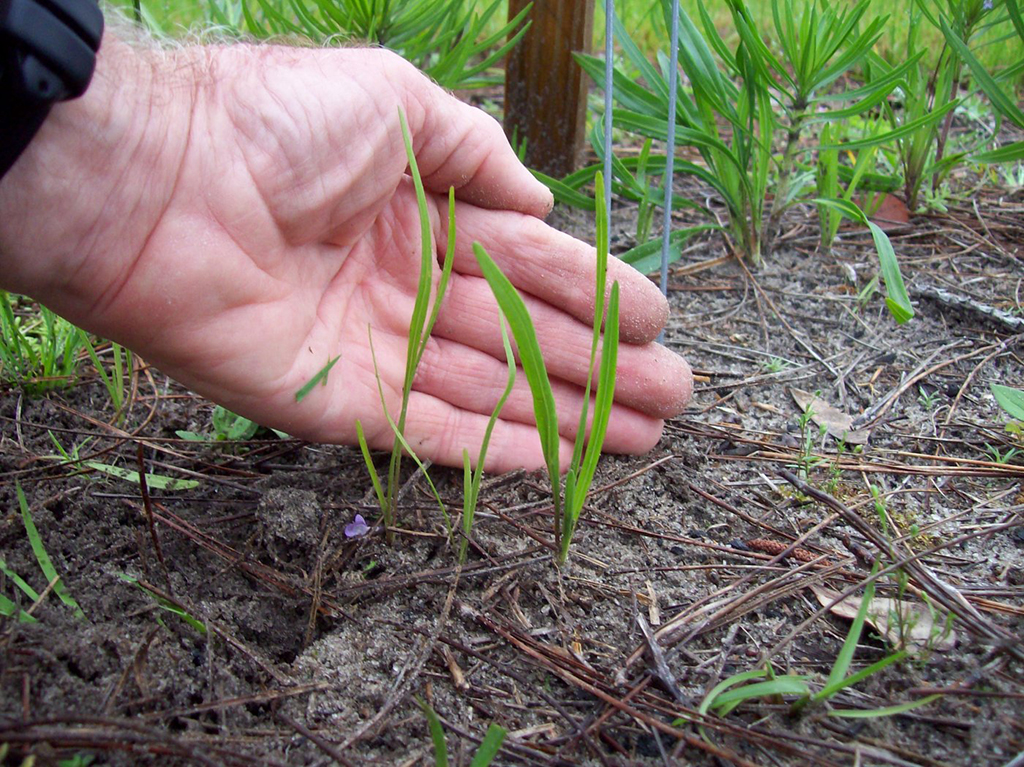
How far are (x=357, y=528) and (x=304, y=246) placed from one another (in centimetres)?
53

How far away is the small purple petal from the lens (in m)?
1.27

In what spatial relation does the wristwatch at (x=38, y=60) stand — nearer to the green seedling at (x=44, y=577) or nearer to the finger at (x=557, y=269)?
the green seedling at (x=44, y=577)

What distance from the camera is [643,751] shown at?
0.96m

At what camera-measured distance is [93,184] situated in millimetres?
1164

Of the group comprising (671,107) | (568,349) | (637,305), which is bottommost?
(568,349)

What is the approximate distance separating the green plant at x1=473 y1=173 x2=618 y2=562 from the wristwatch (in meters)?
0.59

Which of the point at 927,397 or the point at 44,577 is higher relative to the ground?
the point at 927,397

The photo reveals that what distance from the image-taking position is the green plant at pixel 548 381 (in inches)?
39.4

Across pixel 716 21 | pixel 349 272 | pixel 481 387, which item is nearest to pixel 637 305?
pixel 481 387

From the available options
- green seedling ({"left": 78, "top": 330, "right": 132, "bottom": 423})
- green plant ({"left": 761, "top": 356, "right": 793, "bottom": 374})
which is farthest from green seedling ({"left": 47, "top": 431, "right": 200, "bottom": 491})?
green plant ({"left": 761, "top": 356, "right": 793, "bottom": 374})

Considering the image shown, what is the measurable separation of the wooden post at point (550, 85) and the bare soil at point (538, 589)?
0.92 metres

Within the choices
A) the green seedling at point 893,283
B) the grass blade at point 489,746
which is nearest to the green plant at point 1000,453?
the green seedling at point 893,283

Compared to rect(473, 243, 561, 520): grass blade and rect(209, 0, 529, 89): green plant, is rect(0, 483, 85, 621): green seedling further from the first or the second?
rect(209, 0, 529, 89): green plant

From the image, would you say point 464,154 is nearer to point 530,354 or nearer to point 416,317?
point 416,317
